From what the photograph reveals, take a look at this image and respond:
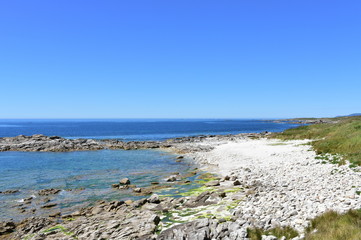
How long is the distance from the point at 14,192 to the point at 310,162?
28.9m

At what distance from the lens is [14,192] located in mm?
22781

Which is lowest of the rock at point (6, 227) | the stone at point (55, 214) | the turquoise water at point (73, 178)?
the turquoise water at point (73, 178)

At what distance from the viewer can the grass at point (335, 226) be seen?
8531 mm

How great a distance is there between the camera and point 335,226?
9.46m

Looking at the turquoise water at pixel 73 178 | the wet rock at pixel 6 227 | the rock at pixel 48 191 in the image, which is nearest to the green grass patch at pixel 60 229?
the wet rock at pixel 6 227

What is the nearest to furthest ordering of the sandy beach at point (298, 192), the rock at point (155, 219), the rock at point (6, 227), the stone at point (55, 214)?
the sandy beach at point (298, 192)
the rock at point (155, 219)
the rock at point (6, 227)
the stone at point (55, 214)

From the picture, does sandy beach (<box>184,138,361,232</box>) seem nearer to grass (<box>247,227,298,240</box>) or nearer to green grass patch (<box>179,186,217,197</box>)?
grass (<box>247,227,298,240</box>)

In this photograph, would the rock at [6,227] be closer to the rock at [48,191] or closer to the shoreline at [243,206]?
the shoreline at [243,206]

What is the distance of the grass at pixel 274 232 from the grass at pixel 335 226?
1.94ft

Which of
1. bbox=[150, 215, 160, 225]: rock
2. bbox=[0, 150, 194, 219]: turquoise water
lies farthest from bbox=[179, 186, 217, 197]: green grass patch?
bbox=[150, 215, 160, 225]: rock

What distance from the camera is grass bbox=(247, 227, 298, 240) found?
9805 millimetres

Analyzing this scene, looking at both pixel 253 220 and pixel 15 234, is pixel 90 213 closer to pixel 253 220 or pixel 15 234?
pixel 15 234

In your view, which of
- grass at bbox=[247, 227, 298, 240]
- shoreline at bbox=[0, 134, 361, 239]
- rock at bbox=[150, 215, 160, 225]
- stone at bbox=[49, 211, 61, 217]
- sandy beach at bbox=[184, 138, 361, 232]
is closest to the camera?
grass at bbox=[247, 227, 298, 240]

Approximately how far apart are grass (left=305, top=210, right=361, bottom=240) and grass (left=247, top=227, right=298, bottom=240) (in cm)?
59
